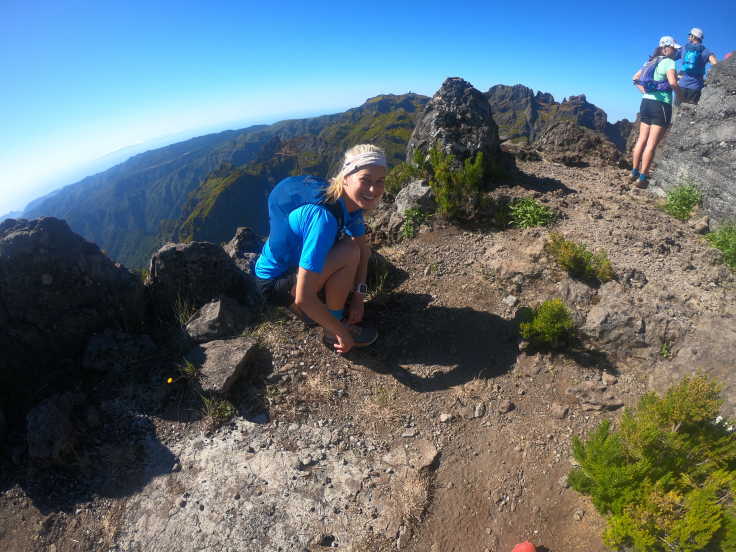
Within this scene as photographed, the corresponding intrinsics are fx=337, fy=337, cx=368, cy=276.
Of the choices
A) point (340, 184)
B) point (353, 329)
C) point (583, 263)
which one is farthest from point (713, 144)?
point (353, 329)

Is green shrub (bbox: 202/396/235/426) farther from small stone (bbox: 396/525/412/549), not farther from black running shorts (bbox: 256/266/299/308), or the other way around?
small stone (bbox: 396/525/412/549)

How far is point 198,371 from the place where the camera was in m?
3.68

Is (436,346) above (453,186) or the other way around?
the other way around

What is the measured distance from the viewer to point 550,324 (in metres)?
3.52

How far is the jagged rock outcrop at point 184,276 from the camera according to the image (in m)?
4.38

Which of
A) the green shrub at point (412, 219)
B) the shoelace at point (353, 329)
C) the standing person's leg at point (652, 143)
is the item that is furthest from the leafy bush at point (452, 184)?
the standing person's leg at point (652, 143)

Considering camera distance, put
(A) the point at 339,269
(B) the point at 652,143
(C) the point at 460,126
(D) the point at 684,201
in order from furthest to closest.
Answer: (C) the point at 460,126 → (B) the point at 652,143 → (D) the point at 684,201 → (A) the point at 339,269

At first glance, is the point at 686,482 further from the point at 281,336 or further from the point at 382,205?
the point at 382,205

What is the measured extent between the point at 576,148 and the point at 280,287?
9.89m

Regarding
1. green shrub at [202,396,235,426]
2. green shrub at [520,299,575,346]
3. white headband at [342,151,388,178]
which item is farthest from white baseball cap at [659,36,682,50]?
green shrub at [202,396,235,426]

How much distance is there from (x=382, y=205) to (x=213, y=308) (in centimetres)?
426

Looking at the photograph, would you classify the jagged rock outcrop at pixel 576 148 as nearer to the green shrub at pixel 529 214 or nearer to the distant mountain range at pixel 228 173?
the green shrub at pixel 529 214

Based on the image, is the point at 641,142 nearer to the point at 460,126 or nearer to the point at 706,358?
the point at 460,126

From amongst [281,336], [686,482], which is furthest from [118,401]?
[686,482]
